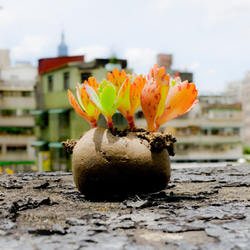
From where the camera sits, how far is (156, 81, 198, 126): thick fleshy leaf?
582cm

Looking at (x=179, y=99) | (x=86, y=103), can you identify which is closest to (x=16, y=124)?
(x=86, y=103)

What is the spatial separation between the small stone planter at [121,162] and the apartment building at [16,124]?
27.9 meters

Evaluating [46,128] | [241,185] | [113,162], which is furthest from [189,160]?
[113,162]

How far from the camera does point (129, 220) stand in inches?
179

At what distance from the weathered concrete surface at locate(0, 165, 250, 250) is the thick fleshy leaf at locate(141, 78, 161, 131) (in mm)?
1161

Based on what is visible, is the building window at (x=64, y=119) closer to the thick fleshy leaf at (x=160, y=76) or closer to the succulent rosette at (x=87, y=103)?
the succulent rosette at (x=87, y=103)

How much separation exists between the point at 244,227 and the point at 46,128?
74.6ft

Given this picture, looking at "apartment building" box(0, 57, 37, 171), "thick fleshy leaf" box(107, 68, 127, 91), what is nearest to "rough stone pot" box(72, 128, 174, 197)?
"thick fleshy leaf" box(107, 68, 127, 91)

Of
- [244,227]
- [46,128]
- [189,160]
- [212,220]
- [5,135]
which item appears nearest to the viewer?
[244,227]

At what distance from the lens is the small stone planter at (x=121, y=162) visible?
5543 mm

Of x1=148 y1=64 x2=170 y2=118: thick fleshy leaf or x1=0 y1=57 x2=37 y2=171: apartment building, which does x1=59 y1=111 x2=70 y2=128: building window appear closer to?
x1=0 y1=57 x2=37 y2=171: apartment building

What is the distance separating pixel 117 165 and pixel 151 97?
102 centimetres

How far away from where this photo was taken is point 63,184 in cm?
760

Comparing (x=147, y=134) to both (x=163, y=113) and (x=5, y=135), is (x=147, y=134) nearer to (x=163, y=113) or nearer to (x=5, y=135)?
(x=163, y=113)
